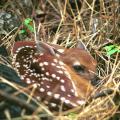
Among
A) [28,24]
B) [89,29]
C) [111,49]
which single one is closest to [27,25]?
[28,24]

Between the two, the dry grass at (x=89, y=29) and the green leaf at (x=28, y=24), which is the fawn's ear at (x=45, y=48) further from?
the green leaf at (x=28, y=24)

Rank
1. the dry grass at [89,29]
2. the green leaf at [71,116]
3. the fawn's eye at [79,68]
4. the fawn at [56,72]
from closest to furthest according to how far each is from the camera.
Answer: the green leaf at [71,116] < the fawn at [56,72] < the fawn's eye at [79,68] < the dry grass at [89,29]

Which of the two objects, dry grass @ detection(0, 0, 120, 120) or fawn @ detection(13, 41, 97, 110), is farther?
dry grass @ detection(0, 0, 120, 120)

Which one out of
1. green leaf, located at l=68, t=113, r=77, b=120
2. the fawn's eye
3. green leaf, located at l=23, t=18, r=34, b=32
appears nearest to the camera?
green leaf, located at l=68, t=113, r=77, b=120

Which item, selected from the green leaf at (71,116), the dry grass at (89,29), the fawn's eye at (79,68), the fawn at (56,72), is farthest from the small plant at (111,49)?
the green leaf at (71,116)

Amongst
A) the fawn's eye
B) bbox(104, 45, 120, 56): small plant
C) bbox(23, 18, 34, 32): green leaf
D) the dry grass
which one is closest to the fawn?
the fawn's eye

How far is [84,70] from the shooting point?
378 centimetres

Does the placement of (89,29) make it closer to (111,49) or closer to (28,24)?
(111,49)

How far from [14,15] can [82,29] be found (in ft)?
2.53

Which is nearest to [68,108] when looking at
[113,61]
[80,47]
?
[80,47]

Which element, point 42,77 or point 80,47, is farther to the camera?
point 80,47

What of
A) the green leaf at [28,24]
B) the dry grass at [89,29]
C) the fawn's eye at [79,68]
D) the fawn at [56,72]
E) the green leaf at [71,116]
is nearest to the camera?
the green leaf at [71,116]

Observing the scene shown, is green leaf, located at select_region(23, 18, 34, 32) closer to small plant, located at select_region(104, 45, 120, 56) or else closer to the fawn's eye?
small plant, located at select_region(104, 45, 120, 56)

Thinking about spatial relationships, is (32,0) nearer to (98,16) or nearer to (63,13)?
(63,13)
